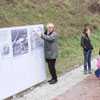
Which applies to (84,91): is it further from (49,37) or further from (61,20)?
(61,20)

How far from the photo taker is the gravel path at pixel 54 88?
7121 millimetres

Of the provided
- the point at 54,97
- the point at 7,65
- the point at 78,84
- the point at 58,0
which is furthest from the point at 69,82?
the point at 58,0

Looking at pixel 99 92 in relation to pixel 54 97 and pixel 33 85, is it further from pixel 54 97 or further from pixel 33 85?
pixel 33 85

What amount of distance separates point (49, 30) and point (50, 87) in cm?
174

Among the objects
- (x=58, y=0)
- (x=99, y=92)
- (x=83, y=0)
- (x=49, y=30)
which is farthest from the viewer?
(x=83, y=0)

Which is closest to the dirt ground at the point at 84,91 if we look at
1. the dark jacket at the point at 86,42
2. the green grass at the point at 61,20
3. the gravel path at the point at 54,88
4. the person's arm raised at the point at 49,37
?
the gravel path at the point at 54,88

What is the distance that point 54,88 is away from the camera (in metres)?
7.77

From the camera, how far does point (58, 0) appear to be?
20594 millimetres

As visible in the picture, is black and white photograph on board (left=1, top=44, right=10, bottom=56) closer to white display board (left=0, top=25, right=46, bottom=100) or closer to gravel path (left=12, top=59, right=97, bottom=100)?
white display board (left=0, top=25, right=46, bottom=100)

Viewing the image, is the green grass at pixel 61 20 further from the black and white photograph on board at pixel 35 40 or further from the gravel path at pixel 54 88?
the black and white photograph on board at pixel 35 40

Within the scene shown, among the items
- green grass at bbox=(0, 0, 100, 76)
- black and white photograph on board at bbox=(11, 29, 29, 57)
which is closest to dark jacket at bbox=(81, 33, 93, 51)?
green grass at bbox=(0, 0, 100, 76)

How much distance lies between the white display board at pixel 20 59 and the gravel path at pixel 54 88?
0.23m

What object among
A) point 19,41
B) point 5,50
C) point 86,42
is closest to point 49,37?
point 19,41

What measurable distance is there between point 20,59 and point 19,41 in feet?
1.64
